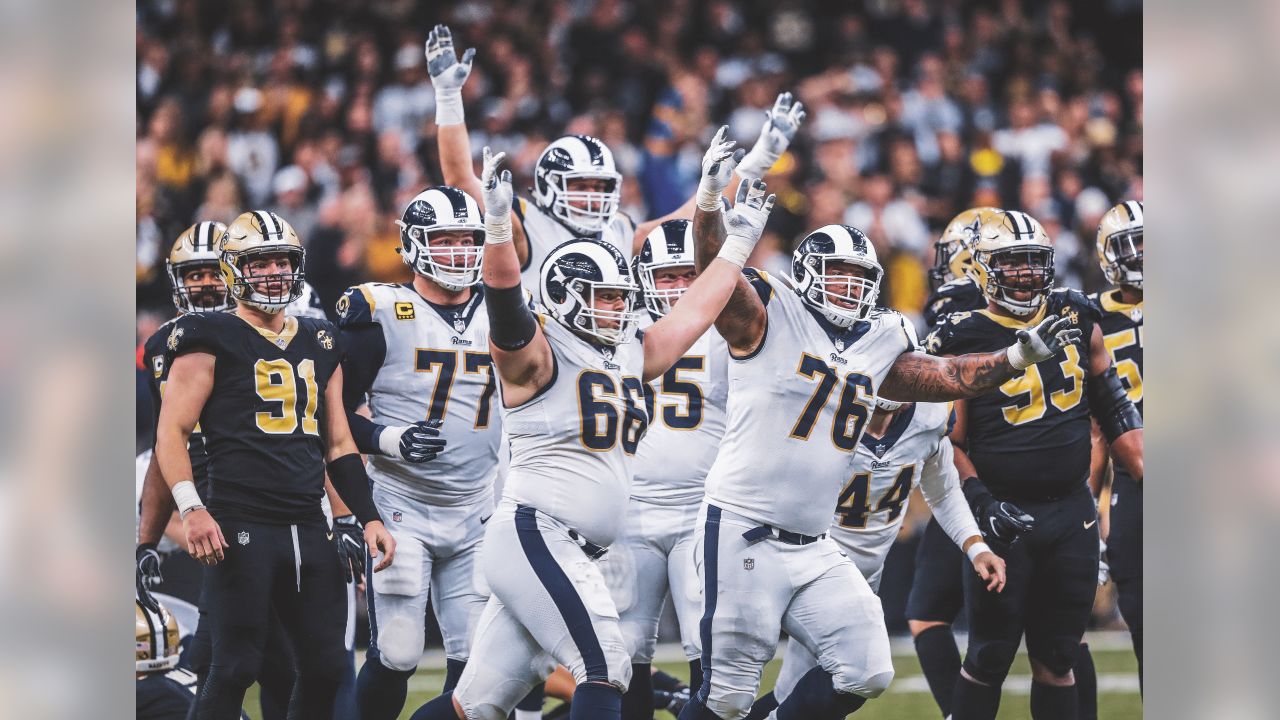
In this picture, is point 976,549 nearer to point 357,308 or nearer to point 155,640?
point 357,308

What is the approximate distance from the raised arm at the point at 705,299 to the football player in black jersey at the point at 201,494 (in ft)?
4.85

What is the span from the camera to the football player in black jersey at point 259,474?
4.66m

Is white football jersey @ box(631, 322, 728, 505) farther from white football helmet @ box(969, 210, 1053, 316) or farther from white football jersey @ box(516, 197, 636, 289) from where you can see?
white football helmet @ box(969, 210, 1053, 316)

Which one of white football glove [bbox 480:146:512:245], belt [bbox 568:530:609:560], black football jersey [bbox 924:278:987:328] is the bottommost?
belt [bbox 568:530:609:560]

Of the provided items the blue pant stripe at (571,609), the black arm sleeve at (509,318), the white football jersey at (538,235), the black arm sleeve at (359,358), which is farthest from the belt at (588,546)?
the white football jersey at (538,235)

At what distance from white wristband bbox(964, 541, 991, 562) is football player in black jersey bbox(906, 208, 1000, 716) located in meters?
0.34

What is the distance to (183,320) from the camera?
4.80 m

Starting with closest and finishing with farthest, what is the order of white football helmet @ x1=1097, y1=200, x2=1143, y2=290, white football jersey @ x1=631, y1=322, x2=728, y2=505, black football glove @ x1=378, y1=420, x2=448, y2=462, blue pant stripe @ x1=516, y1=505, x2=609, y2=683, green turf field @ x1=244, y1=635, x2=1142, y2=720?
blue pant stripe @ x1=516, y1=505, x2=609, y2=683, black football glove @ x1=378, y1=420, x2=448, y2=462, white football jersey @ x1=631, y1=322, x2=728, y2=505, white football helmet @ x1=1097, y1=200, x2=1143, y2=290, green turf field @ x1=244, y1=635, x2=1142, y2=720

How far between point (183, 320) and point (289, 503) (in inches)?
26.1

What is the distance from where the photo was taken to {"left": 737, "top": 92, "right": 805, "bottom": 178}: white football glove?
199 inches

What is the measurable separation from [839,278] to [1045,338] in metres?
0.69

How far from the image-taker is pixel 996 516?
213 inches

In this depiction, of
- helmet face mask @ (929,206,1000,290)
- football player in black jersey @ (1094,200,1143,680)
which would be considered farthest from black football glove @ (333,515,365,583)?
football player in black jersey @ (1094,200,1143,680)
